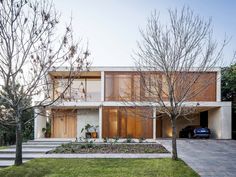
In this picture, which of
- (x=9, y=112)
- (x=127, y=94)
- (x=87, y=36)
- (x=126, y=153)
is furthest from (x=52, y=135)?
(x=87, y=36)

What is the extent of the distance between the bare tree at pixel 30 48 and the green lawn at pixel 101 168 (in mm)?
2018

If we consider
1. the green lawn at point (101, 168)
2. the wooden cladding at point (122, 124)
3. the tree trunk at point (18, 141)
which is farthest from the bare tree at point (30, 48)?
the wooden cladding at point (122, 124)

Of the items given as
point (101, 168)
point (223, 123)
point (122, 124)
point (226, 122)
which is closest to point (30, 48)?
point (101, 168)

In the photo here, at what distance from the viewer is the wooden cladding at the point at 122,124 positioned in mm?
28844

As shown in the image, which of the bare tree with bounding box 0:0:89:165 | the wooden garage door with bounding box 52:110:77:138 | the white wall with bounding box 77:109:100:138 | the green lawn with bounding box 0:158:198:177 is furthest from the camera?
the wooden garage door with bounding box 52:110:77:138

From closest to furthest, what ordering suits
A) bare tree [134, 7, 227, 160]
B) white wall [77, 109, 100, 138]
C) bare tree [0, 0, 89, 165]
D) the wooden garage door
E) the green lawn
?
bare tree [0, 0, 89, 165]
the green lawn
bare tree [134, 7, 227, 160]
white wall [77, 109, 100, 138]
the wooden garage door

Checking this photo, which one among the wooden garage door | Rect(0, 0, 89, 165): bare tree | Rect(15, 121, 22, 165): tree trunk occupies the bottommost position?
the wooden garage door

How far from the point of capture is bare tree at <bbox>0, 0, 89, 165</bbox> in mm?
11406

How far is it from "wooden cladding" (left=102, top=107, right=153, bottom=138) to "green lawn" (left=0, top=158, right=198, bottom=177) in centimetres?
1397

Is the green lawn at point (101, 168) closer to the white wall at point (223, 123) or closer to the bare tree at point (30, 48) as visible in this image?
the bare tree at point (30, 48)

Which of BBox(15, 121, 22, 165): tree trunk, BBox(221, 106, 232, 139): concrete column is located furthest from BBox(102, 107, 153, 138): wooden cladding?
BBox(15, 121, 22, 165): tree trunk

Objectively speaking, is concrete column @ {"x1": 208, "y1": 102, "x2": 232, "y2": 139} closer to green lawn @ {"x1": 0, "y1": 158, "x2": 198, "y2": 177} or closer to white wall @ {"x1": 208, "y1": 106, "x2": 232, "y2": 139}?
white wall @ {"x1": 208, "y1": 106, "x2": 232, "y2": 139}

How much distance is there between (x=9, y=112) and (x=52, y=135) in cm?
1863

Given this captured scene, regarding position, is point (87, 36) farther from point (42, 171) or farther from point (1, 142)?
point (1, 142)
